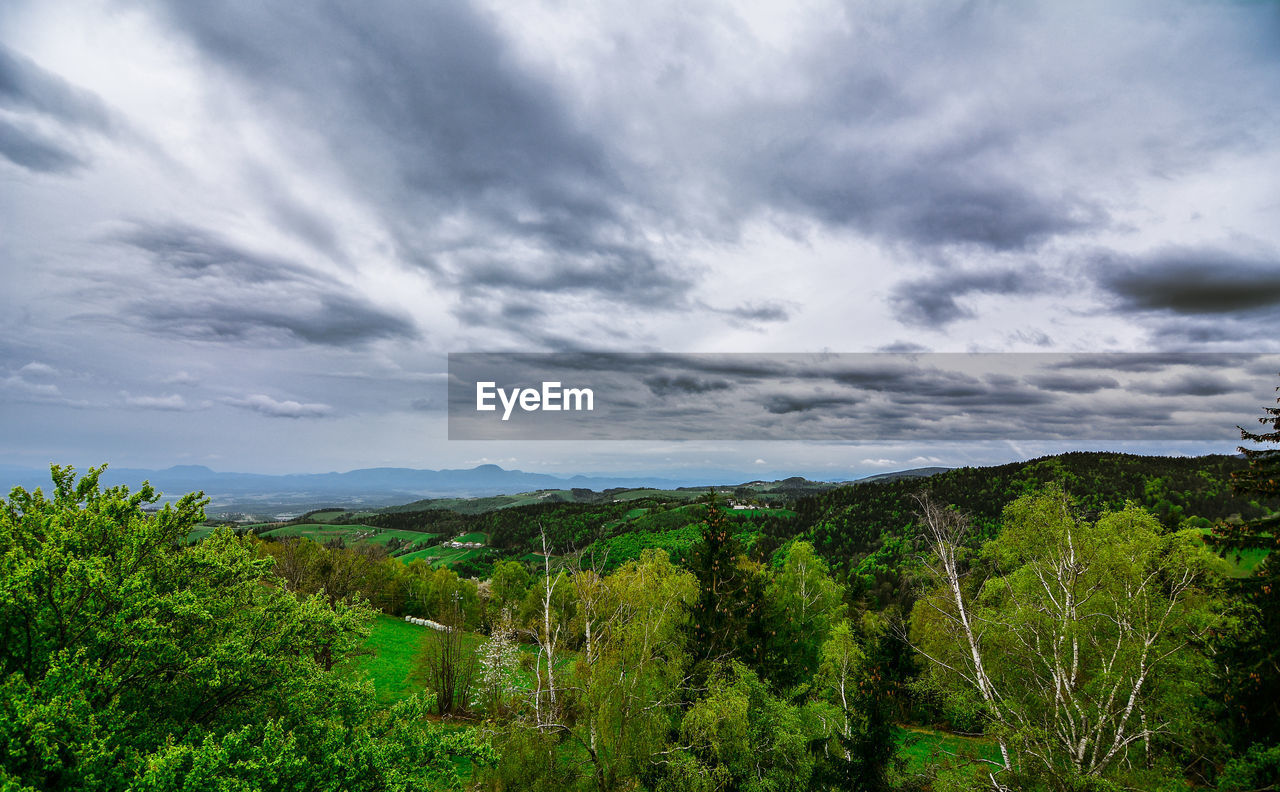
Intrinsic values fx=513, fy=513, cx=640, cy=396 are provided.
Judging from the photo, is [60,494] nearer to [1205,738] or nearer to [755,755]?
[755,755]

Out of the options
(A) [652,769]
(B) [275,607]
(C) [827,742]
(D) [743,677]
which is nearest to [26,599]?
(B) [275,607]

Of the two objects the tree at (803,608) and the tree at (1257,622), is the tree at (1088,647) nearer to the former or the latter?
the tree at (1257,622)

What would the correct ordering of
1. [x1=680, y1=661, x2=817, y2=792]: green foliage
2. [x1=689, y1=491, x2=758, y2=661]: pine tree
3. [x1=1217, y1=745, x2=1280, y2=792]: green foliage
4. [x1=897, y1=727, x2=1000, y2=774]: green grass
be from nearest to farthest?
[x1=1217, y1=745, x2=1280, y2=792]: green foliage, [x1=680, y1=661, x2=817, y2=792]: green foliage, [x1=689, y1=491, x2=758, y2=661]: pine tree, [x1=897, y1=727, x2=1000, y2=774]: green grass

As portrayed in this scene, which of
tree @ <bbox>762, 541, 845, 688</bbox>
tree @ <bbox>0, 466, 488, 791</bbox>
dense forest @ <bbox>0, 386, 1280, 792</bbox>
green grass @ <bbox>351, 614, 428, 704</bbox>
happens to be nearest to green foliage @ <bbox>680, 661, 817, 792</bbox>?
dense forest @ <bbox>0, 386, 1280, 792</bbox>

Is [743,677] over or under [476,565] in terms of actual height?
A: over

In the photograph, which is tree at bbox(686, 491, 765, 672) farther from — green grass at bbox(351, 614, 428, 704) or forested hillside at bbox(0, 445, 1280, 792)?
green grass at bbox(351, 614, 428, 704)

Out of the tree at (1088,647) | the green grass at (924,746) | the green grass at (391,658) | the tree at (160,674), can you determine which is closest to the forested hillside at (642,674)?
the tree at (160,674)
